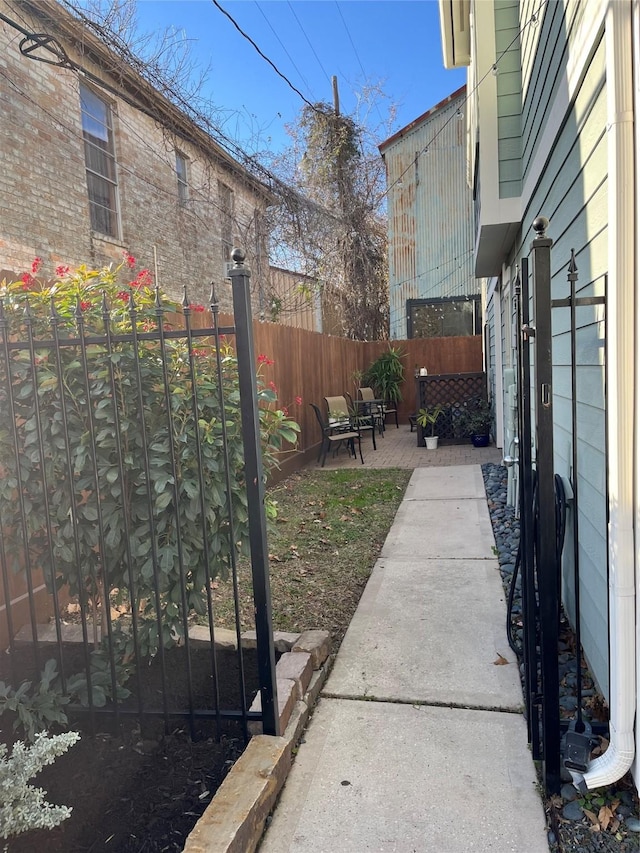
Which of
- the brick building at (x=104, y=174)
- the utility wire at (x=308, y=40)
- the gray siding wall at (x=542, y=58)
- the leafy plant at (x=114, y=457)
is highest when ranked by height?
the utility wire at (x=308, y=40)

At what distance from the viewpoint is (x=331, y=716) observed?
2.32m

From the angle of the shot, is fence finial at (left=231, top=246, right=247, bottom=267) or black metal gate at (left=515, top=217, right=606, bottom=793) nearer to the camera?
black metal gate at (left=515, top=217, right=606, bottom=793)

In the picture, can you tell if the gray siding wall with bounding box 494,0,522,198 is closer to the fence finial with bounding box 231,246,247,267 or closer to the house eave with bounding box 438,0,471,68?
the house eave with bounding box 438,0,471,68

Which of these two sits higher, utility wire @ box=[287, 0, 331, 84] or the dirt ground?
utility wire @ box=[287, 0, 331, 84]

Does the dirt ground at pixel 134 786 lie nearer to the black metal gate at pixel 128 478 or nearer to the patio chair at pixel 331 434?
the black metal gate at pixel 128 478

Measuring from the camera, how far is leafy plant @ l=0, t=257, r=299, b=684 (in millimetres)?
2041

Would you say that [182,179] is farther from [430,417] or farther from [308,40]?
[430,417]

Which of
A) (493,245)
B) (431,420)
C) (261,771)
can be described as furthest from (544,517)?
(431,420)

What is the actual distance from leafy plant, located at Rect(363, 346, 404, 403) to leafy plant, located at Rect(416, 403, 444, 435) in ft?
9.81

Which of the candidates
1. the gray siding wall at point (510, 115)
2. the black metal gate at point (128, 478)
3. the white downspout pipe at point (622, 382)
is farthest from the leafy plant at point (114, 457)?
the gray siding wall at point (510, 115)

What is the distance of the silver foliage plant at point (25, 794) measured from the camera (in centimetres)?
143

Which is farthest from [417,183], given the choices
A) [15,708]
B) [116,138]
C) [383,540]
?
[15,708]

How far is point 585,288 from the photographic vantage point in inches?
91.9

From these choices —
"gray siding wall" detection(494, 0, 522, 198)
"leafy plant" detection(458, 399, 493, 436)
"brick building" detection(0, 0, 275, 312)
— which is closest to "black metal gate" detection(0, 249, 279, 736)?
"brick building" detection(0, 0, 275, 312)
